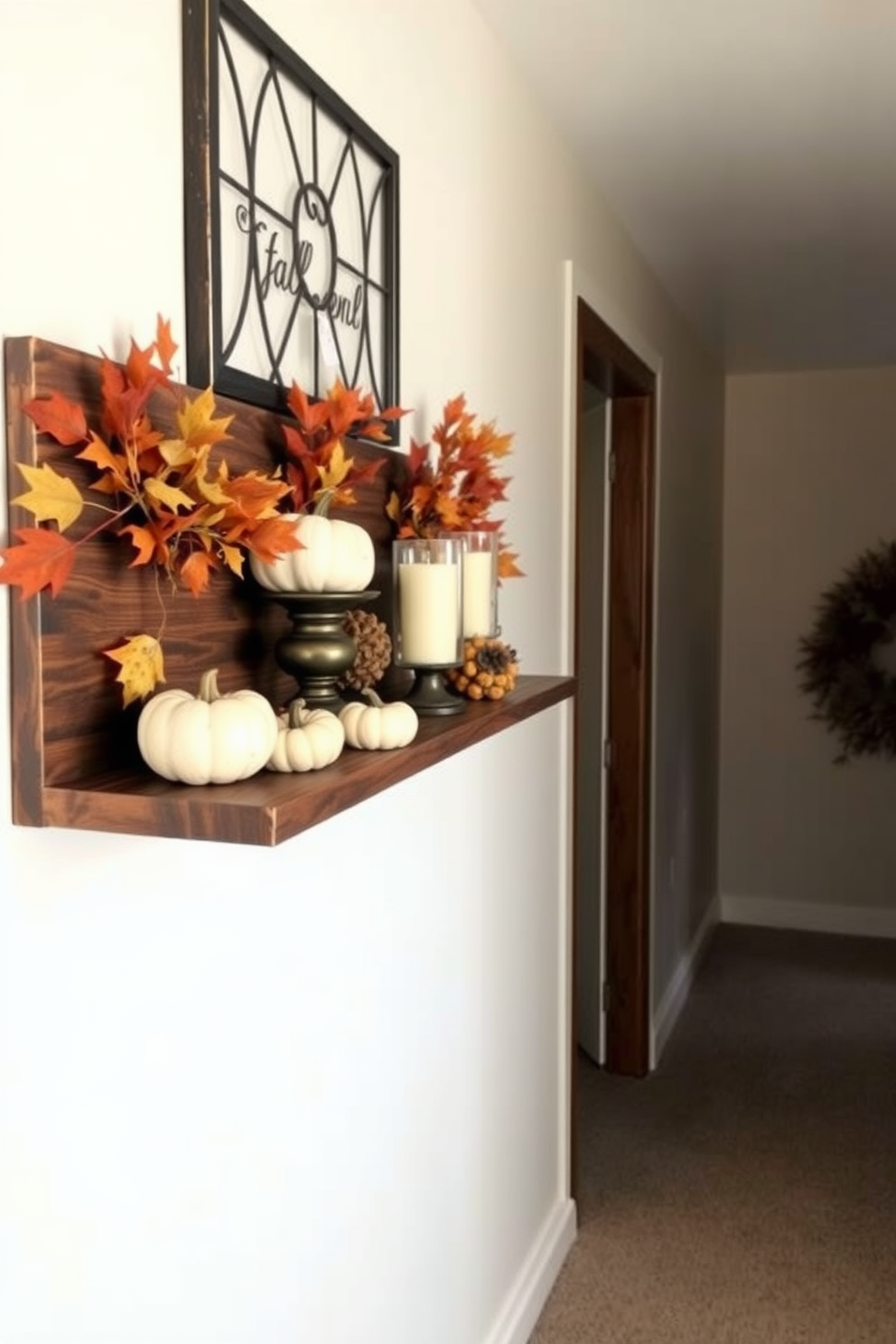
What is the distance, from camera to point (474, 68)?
191cm

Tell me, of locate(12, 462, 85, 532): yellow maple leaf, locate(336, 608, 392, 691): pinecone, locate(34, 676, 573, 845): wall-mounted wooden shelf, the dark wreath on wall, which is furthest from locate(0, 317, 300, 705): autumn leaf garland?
the dark wreath on wall

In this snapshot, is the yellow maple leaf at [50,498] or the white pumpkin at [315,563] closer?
the yellow maple leaf at [50,498]

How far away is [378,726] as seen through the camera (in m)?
1.18

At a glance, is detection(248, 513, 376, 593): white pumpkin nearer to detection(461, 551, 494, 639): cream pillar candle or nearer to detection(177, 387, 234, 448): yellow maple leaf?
detection(177, 387, 234, 448): yellow maple leaf

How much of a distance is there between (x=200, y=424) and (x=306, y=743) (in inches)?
11.0

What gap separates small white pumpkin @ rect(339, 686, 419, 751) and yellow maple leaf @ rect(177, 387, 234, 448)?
32cm

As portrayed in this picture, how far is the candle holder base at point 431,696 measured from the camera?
143cm

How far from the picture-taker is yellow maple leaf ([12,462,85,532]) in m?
0.89

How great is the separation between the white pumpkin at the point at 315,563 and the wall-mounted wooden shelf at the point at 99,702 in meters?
0.06

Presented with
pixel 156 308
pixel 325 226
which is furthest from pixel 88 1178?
pixel 325 226

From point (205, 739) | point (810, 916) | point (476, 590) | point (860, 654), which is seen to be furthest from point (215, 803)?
point (810, 916)

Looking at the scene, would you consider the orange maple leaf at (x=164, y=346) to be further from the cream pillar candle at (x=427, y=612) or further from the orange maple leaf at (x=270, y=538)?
the cream pillar candle at (x=427, y=612)

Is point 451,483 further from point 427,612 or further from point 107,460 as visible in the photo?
point 107,460

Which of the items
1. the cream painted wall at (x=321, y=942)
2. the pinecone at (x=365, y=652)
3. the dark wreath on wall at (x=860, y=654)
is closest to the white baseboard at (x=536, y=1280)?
the cream painted wall at (x=321, y=942)
